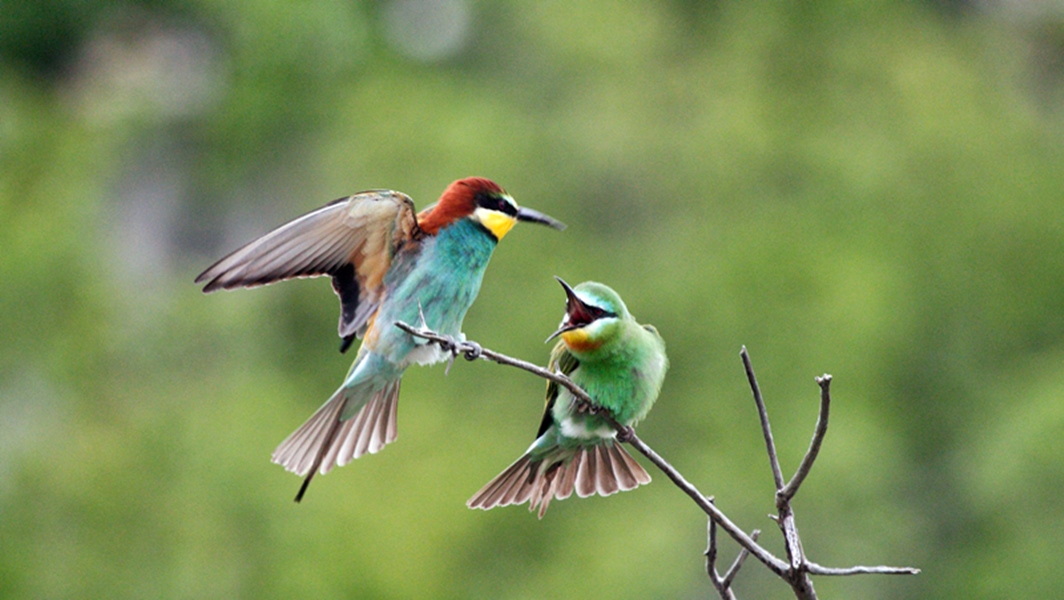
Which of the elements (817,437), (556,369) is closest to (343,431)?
(556,369)

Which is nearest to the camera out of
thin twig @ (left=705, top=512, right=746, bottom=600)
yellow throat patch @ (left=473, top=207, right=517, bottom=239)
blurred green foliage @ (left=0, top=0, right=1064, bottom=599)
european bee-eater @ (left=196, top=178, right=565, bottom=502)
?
thin twig @ (left=705, top=512, right=746, bottom=600)

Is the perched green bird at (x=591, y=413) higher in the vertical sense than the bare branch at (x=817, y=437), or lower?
higher

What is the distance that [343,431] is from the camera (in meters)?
2.52

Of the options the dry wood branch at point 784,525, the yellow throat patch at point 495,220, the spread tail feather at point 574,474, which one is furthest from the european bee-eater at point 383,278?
the dry wood branch at point 784,525

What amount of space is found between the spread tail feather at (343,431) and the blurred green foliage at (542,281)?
554cm

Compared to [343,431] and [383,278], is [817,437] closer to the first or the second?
[383,278]

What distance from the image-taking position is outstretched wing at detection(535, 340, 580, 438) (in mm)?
2441

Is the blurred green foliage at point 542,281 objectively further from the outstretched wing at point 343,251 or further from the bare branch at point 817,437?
the bare branch at point 817,437

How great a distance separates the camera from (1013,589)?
31.2ft

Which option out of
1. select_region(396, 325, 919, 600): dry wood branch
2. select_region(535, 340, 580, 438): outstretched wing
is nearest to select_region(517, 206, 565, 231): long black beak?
select_region(535, 340, 580, 438): outstretched wing

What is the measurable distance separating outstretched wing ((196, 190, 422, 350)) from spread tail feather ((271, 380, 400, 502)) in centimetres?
18

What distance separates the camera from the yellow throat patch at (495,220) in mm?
2508

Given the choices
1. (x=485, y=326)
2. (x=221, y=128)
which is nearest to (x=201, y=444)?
(x=485, y=326)

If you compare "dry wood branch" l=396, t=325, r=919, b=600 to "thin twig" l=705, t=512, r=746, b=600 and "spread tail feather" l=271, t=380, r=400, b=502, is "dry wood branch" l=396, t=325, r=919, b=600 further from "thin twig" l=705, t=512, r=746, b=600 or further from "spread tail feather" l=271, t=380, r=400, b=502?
"spread tail feather" l=271, t=380, r=400, b=502
